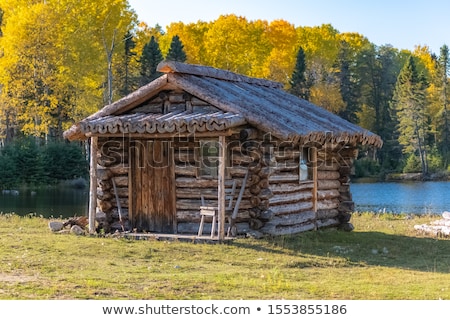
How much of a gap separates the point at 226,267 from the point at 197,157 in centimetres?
454

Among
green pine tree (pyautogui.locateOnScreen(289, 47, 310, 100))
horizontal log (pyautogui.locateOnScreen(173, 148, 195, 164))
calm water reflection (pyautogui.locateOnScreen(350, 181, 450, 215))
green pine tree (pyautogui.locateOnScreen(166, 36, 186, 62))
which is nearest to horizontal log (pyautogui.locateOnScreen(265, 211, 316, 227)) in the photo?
horizontal log (pyautogui.locateOnScreen(173, 148, 195, 164))

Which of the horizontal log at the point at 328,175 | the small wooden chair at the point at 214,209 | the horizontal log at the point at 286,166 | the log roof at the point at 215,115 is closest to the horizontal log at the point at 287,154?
the horizontal log at the point at 286,166

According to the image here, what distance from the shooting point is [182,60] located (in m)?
55.0

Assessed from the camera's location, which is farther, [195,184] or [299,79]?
[299,79]

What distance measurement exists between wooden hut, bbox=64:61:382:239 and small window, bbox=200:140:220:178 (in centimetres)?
2

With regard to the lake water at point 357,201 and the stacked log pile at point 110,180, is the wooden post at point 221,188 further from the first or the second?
the lake water at point 357,201

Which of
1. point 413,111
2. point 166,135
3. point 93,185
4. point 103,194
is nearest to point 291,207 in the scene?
point 166,135

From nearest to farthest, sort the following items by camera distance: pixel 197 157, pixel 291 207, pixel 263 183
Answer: pixel 263 183, pixel 197 157, pixel 291 207

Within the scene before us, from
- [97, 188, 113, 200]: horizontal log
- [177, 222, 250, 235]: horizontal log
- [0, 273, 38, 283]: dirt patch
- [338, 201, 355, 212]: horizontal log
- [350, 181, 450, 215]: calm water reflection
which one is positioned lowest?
[350, 181, 450, 215]: calm water reflection

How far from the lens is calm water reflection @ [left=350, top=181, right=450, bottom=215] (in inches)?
1314

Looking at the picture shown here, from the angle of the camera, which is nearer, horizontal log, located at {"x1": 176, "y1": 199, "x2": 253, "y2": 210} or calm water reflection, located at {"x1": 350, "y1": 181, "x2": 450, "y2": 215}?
horizontal log, located at {"x1": 176, "y1": 199, "x2": 253, "y2": 210}

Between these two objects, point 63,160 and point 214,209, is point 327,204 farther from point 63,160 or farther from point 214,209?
point 63,160

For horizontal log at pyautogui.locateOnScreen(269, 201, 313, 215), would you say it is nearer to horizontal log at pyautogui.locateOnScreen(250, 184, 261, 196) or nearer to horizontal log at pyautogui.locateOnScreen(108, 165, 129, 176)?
horizontal log at pyautogui.locateOnScreen(250, 184, 261, 196)

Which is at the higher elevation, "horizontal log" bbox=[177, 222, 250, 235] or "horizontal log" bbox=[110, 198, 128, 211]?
"horizontal log" bbox=[110, 198, 128, 211]
